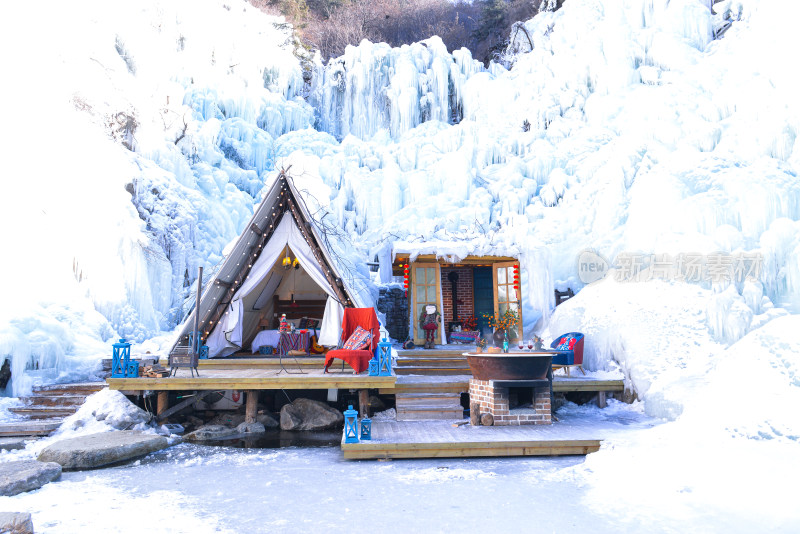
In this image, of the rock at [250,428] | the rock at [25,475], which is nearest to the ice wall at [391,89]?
the rock at [250,428]

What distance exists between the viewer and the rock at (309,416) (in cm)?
691

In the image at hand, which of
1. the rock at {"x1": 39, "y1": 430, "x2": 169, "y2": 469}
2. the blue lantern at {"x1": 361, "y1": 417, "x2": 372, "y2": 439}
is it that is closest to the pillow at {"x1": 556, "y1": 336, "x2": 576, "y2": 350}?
the blue lantern at {"x1": 361, "y1": 417, "x2": 372, "y2": 439}

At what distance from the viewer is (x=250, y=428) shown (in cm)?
675

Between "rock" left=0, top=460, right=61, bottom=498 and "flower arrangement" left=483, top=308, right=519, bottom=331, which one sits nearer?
"rock" left=0, top=460, right=61, bottom=498

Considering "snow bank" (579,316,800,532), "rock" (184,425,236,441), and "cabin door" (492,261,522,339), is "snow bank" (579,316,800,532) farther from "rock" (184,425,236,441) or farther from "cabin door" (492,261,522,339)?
"cabin door" (492,261,522,339)

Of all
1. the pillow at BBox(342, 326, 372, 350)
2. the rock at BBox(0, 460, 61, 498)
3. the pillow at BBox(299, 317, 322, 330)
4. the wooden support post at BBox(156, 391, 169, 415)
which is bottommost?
the rock at BBox(0, 460, 61, 498)

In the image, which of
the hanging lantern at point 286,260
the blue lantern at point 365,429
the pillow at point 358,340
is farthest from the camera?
the hanging lantern at point 286,260

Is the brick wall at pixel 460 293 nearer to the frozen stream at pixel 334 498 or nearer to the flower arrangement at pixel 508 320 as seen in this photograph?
the flower arrangement at pixel 508 320

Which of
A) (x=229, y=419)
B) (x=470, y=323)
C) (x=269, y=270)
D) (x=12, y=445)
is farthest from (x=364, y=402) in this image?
(x=470, y=323)

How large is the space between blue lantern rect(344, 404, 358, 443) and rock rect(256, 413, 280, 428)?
7.42 ft

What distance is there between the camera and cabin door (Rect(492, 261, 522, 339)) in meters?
11.2

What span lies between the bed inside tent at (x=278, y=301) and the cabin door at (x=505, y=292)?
3898 mm

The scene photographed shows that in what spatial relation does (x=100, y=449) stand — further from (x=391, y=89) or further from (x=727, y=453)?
(x=391, y=89)

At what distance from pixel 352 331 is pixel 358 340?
27 centimetres
